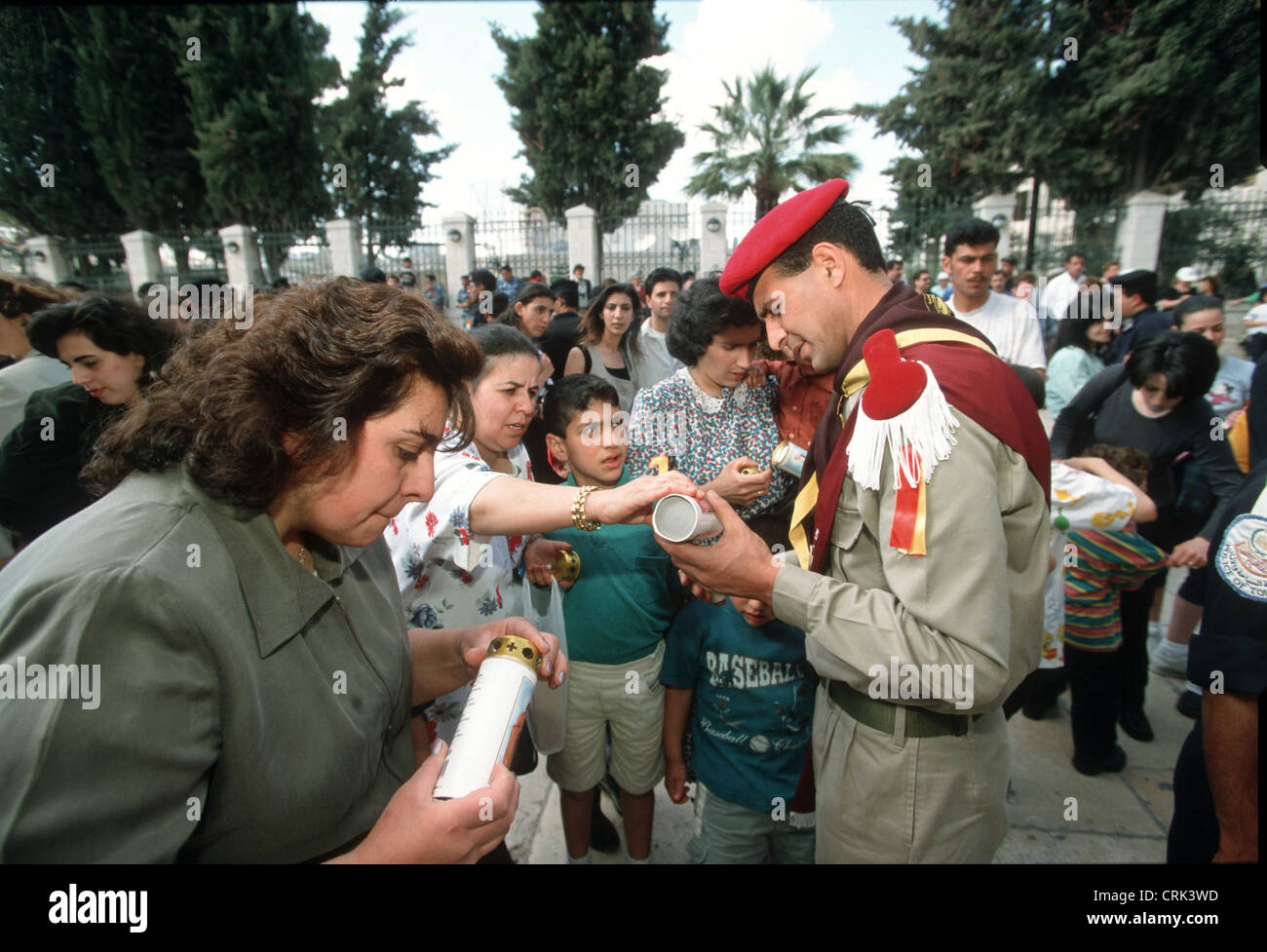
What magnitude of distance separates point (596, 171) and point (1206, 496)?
578 inches

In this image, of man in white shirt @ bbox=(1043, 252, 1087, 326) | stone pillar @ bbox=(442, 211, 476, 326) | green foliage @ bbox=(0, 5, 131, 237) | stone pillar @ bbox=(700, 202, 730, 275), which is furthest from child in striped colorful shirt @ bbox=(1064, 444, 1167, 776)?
stone pillar @ bbox=(442, 211, 476, 326)

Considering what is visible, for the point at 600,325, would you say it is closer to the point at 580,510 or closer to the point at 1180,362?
the point at 580,510

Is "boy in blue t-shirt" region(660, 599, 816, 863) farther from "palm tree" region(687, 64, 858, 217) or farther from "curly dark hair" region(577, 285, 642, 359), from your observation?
"palm tree" region(687, 64, 858, 217)

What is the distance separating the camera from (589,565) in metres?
2.50

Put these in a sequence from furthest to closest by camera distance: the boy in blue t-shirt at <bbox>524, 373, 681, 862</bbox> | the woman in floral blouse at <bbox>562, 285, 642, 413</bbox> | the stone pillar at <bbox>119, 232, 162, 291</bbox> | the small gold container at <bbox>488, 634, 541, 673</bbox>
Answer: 1. the stone pillar at <bbox>119, 232, 162, 291</bbox>
2. the woman in floral blouse at <bbox>562, 285, 642, 413</bbox>
3. the boy in blue t-shirt at <bbox>524, 373, 681, 862</bbox>
4. the small gold container at <bbox>488, 634, 541, 673</bbox>

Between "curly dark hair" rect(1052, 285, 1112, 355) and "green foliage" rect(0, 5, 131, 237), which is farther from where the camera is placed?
"curly dark hair" rect(1052, 285, 1112, 355)

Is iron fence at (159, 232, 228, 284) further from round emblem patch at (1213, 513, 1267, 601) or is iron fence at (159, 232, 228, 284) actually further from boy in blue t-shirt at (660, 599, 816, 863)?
round emblem patch at (1213, 513, 1267, 601)

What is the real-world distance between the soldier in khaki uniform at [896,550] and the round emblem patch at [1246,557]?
552 millimetres

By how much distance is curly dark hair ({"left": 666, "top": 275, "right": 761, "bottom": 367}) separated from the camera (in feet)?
8.46

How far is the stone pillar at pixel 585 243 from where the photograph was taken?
14703 millimetres

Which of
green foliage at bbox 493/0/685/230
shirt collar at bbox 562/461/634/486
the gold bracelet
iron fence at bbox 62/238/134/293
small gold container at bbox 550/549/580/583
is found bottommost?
small gold container at bbox 550/549/580/583

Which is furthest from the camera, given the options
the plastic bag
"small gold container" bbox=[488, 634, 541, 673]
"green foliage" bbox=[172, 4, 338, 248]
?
the plastic bag

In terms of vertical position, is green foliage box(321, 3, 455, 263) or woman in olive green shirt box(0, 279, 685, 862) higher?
green foliage box(321, 3, 455, 263)

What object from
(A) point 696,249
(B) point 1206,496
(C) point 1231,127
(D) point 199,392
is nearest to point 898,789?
(D) point 199,392
